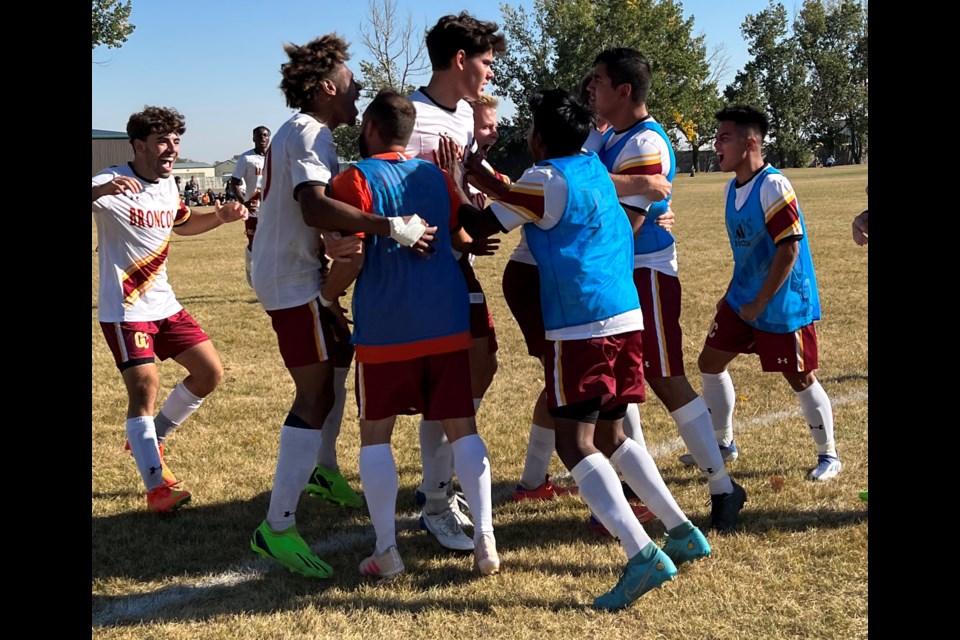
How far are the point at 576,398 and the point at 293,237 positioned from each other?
5.02 ft

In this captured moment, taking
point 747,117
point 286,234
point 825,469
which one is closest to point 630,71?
point 747,117

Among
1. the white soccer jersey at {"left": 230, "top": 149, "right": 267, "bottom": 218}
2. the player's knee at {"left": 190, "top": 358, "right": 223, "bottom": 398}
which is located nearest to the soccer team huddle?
the player's knee at {"left": 190, "top": 358, "right": 223, "bottom": 398}

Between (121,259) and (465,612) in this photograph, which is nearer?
(465,612)

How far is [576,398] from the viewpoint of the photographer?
3.83 meters

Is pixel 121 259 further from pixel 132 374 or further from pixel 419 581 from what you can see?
pixel 419 581

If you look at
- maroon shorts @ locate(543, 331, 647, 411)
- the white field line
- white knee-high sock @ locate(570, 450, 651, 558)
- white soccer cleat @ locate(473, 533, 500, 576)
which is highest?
maroon shorts @ locate(543, 331, 647, 411)

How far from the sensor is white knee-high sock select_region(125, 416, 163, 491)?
5.15 meters

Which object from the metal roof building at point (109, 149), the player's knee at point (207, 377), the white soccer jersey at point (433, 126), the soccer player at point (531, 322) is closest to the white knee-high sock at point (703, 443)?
the soccer player at point (531, 322)

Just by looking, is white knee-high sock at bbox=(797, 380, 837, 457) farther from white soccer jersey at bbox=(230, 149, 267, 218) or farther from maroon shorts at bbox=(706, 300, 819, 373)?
white soccer jersey at bbox=(230, 149, 267, 218)

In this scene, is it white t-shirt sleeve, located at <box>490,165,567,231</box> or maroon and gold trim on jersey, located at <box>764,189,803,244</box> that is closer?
white t-shirt sleeve, located at <box>490,165,567,231</box>

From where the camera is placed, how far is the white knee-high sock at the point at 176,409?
→ 5598 mm

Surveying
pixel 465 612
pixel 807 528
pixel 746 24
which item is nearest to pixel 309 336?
pixel 465 612
